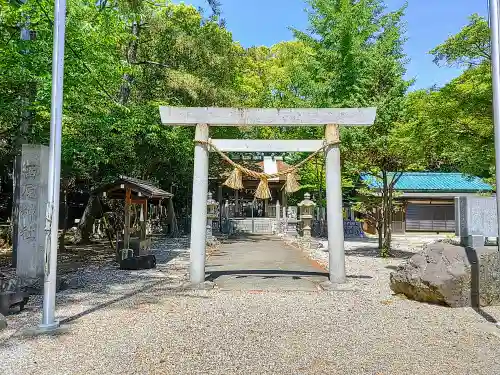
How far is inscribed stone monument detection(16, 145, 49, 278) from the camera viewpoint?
836 cm

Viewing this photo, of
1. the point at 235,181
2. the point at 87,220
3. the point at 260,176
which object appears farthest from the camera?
the point at 87,220

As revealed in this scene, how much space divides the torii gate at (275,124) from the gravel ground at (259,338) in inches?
41.6

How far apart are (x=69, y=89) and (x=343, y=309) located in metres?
7.88

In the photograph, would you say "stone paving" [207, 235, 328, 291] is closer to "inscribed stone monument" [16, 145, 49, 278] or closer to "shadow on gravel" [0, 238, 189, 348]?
"shadow on gravel" [0, 238, 189, 348]

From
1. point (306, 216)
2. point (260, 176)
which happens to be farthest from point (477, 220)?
point (306, 216)

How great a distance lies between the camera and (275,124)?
9.16 m

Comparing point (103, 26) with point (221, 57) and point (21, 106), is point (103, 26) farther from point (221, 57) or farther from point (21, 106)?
point (221, 57)

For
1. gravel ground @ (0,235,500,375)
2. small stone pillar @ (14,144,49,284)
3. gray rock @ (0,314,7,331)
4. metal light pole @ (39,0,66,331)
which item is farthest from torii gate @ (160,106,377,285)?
gray rock @ (0,314,7,331)

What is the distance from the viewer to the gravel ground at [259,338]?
14.5ft

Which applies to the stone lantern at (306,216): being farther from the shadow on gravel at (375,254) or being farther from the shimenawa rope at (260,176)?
the shimenawa rope at (260,176)

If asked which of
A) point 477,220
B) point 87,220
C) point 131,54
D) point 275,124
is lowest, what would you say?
point 87,220

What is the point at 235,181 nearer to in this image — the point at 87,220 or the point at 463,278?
the point at 463,278

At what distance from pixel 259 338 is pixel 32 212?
5.60 meters

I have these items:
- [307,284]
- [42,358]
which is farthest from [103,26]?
[42,358]
